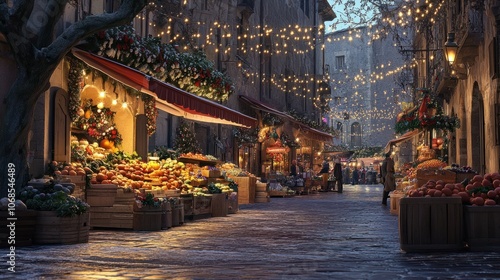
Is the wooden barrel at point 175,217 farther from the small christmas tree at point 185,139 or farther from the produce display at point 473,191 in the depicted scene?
the small christmas tree at point 185,139

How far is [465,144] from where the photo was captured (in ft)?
85.5

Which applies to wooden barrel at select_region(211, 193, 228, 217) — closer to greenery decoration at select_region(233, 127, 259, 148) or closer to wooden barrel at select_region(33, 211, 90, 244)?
wooden barrel at select_region(33, 211, 90, 244)

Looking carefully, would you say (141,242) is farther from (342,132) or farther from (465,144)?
(342,132)

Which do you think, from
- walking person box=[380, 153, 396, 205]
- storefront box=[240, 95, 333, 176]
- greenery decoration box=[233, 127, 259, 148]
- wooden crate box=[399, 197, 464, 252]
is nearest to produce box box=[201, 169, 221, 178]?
walking person box=[380, 153, 396, 205]

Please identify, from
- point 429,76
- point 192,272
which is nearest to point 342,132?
point 429,76

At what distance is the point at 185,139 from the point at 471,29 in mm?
8773

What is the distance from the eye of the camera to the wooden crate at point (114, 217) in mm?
14680

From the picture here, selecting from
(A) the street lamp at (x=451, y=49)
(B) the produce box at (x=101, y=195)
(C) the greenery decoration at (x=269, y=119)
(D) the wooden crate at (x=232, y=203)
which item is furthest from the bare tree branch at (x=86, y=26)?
(C) the greenery decoration at (x=269, y=119)

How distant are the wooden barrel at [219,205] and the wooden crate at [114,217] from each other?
498cm

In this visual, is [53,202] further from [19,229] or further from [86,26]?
[86,26]

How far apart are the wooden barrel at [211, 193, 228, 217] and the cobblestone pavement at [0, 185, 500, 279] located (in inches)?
176

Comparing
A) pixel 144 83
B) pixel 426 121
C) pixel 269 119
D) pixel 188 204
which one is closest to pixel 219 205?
pixel 188 204

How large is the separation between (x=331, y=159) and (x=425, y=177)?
4572 centimetres

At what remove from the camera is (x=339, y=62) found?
70875 millimetres
